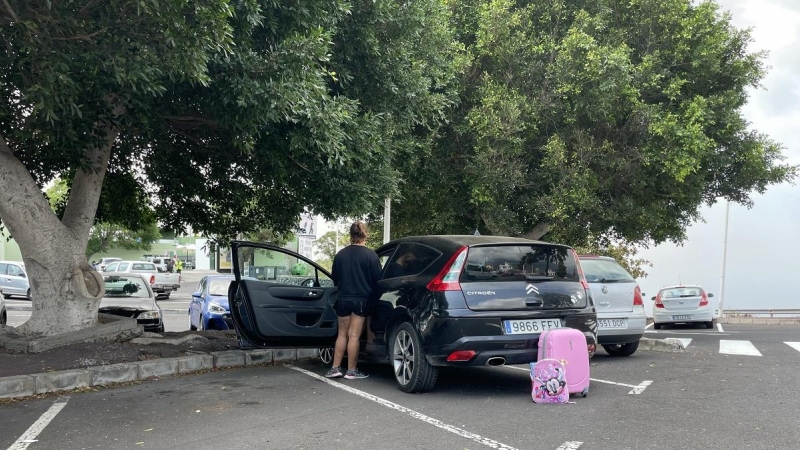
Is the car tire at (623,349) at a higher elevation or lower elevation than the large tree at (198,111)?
lower

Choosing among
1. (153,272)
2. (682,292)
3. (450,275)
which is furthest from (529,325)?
(153,272)

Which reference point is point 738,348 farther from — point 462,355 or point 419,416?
point 419,416

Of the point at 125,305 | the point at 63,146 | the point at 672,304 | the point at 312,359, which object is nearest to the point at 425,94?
the point at 312,359

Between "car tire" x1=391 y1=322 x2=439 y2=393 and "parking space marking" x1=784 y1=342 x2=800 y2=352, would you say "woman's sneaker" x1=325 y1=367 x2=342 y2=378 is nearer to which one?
"car tire" x1=391 y1=322 x2=439 y2=393

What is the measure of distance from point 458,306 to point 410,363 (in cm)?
90

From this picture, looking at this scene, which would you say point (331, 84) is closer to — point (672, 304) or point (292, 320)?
point (292, 320)

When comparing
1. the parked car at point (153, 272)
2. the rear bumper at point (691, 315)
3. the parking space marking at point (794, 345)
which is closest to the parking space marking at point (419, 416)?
the parking space marking at point (794, 345)

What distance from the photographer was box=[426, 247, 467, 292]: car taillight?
273 inches

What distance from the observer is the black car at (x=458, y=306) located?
6.82 metres

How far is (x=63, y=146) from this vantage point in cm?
830

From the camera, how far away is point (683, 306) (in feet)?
69.4

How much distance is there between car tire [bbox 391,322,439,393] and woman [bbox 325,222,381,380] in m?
0.61

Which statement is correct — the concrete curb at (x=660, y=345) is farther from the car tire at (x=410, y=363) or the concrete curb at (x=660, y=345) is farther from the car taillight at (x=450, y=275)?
the car taillight at (x=450, y=275)

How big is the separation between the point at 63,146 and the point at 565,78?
10.4m
